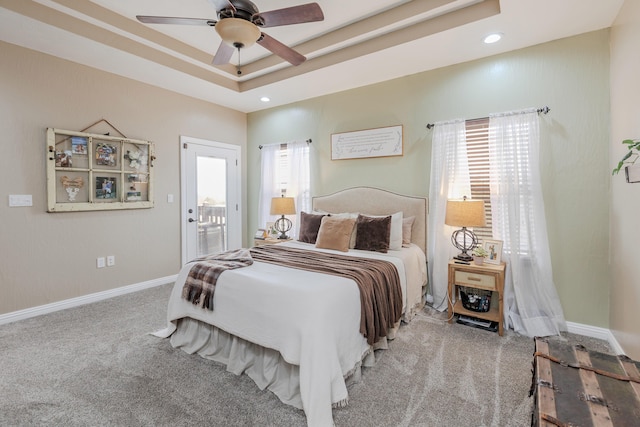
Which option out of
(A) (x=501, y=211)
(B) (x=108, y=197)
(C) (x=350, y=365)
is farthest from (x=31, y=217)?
(A) (x=501, y=211)

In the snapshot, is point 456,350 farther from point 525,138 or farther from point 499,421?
point 525,138

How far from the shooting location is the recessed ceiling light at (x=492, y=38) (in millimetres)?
2742

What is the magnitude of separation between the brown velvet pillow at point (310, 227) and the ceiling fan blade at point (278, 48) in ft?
5.89

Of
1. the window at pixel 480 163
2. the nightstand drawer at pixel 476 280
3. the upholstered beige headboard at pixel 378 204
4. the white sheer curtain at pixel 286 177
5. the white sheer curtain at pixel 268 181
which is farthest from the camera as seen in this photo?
the white sheer curtain at pixel 268 181

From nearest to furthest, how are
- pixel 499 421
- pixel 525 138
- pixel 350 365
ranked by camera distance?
pixel 499 421 → pixel 350 365 → pixel 525 138

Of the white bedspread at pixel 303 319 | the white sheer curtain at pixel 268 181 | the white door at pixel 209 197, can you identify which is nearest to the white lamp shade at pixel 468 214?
the white bedspread at pixel 303 319

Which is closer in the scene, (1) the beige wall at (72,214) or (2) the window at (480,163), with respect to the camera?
(1) the beige wall at (72,214)

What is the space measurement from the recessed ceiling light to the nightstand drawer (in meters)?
2.21

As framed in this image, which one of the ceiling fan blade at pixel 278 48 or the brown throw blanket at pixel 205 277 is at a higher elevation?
the ceiling fan blade at pixel 278 48

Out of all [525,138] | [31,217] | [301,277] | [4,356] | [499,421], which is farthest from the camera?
[31,217]

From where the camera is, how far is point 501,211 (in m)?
3.04

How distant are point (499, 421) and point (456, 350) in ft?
2.56

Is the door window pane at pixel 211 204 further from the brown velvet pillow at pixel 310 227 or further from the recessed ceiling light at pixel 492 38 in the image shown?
the recessed ceiling light at pixel 492 38

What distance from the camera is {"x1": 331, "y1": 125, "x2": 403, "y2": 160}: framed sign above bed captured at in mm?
3758
